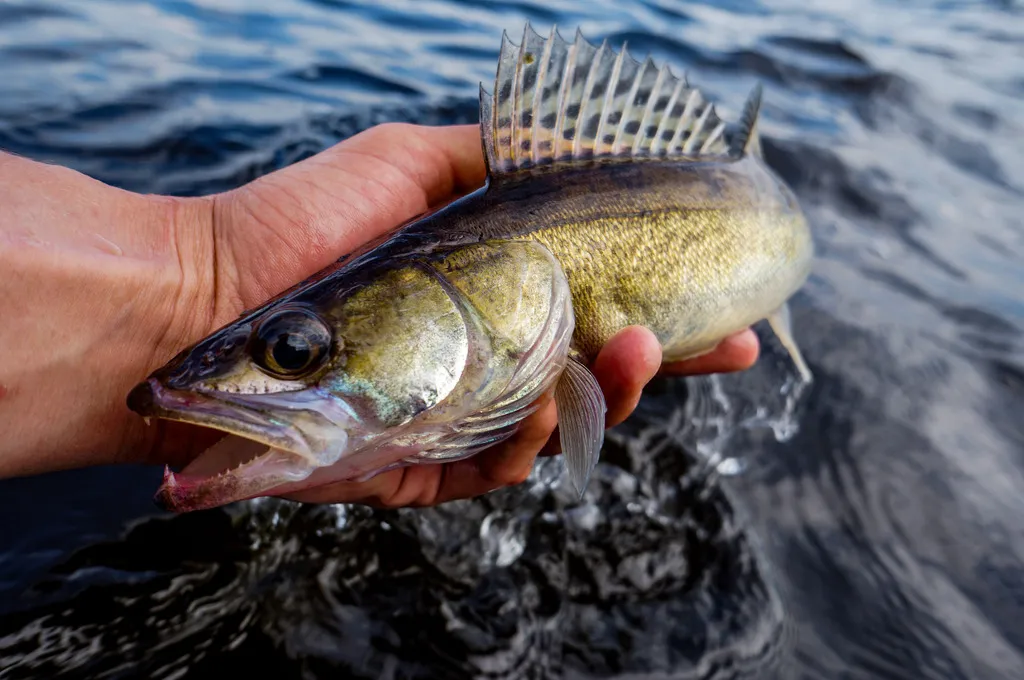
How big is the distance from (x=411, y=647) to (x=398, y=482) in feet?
2.34

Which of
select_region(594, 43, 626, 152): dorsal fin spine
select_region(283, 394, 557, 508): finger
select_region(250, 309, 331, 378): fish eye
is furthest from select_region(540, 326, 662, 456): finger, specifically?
select_region(250, 309, 331, 378): fish eye

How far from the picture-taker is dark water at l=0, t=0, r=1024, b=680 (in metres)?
2.84

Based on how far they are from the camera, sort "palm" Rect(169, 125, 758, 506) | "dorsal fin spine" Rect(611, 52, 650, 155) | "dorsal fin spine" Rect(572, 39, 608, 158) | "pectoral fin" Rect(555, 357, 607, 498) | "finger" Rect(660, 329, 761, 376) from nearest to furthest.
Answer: "pectoral fin" Rect(555, 357, 607, 498)
"palm" Rect(169, 125, 758, 506)
"dorsal fin spine" Rect(572, 39, 608, 158)
"dorsal fin spine" Rect(611, 52, 650, 155)
"finger" Rect(660, 329, 761, 376)

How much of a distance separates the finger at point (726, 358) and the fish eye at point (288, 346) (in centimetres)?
206

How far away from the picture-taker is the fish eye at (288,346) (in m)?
1.81

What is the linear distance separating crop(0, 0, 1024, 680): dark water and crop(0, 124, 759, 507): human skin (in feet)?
1.97

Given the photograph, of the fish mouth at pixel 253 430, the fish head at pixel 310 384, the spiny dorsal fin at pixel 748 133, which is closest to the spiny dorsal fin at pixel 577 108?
the spiny dorsal fin at pixel 748 133

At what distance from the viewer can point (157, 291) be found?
98.0 inches

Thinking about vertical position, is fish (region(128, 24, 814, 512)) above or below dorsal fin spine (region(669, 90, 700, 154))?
below

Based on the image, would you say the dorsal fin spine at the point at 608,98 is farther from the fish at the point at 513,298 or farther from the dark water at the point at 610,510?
the dark water at the point at 610,510

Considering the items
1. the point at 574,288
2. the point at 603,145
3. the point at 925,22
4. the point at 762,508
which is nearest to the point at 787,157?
the point at 762,508

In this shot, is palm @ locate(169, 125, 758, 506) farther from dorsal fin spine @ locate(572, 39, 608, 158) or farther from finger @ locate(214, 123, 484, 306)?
dorsal fin spine @ locate(572, 39, 608, 158)

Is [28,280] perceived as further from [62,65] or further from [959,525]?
[62,65]

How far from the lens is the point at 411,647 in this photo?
2.86m
